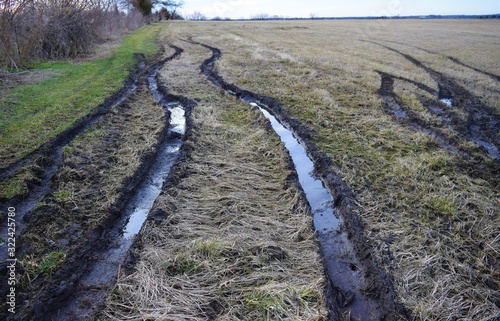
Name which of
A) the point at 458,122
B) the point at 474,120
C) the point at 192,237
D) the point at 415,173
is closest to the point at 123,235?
the point at 192,237

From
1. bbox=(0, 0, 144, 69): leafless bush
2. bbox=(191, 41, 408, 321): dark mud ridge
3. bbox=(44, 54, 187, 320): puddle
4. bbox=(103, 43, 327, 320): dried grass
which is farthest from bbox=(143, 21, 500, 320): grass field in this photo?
bbox=(0, 0, 144, 69): leafless bush

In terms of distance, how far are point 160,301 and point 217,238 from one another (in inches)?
39.3

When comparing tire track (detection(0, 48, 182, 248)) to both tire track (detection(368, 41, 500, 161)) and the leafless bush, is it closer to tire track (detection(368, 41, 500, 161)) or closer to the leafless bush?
the leafless bush

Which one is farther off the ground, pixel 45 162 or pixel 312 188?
pixel 45 162

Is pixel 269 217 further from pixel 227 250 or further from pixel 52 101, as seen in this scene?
pixel 52 101

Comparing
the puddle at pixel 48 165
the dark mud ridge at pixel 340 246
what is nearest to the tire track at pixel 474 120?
the dark mud ridge at pixel 340 246

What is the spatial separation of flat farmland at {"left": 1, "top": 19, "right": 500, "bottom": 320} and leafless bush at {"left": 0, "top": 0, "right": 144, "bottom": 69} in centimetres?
556

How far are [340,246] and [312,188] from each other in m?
1.48

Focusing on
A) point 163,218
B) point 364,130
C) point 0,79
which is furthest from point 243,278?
point 0,79

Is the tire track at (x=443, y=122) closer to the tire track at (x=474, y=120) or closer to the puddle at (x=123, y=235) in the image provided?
the tire track at (x=474, y=120)

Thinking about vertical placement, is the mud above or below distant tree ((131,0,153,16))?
below

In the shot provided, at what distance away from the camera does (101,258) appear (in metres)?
3.69

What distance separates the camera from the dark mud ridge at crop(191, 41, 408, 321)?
322 cm

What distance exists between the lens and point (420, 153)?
6145 mm
